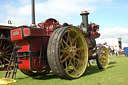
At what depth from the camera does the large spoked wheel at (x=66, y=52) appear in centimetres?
405

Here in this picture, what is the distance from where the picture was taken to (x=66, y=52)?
4652mm

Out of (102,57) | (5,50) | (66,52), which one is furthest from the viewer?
(5,50)

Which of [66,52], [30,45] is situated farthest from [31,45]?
[66,52]

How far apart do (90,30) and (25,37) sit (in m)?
3.88

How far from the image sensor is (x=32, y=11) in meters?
11.9

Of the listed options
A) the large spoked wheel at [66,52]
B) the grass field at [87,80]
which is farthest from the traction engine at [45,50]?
the grass field at [87,80]

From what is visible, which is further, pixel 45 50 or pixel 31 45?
pixel 45 50

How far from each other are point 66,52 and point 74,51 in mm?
277

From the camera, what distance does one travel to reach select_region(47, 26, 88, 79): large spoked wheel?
13.3ft

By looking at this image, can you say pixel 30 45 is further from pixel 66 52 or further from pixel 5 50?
pixel 5 50

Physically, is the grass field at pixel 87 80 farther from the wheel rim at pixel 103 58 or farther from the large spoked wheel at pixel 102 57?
the wheel rim at pixel 103 58

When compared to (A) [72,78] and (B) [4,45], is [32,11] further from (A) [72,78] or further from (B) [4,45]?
(A) [72,78]

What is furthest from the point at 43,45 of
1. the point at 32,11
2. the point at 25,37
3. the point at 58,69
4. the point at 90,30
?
the point at 32,11

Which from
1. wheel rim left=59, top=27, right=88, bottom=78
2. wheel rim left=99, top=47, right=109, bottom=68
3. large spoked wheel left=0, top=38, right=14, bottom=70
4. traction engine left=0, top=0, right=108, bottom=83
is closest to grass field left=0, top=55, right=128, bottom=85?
traction engine left=0, top=0, right=108, bottom=83
